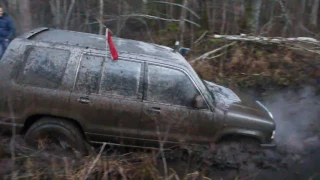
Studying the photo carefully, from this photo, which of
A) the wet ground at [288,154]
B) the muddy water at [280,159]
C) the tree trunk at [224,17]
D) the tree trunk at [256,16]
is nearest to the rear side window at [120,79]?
the muddy water at [280,159]

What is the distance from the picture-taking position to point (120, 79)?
5.64 m

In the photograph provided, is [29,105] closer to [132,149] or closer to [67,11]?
[132,149]

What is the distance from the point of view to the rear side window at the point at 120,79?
561 cm

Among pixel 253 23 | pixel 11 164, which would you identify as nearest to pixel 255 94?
pixel 253 23

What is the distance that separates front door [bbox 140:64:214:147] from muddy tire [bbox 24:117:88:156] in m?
0.91

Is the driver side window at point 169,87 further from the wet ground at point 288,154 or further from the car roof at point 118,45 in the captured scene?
the wet ground at point 288,154

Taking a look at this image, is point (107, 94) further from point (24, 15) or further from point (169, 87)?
point (24, 15)

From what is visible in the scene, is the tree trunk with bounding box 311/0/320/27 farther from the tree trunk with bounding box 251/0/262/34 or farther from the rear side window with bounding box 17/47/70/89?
the rear side window with bounding box 17/47/70/89

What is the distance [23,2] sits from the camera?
36.6 ft

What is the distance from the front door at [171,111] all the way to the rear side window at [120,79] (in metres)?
0.16

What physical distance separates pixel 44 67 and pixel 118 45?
110cm

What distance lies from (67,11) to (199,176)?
8028mm

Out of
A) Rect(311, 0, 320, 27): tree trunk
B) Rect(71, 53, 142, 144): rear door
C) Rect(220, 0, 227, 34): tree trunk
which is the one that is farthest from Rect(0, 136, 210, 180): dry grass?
Rect(311, 0, 320, 27): tree trunk

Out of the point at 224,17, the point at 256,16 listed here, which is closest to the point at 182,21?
the point at 224,17
